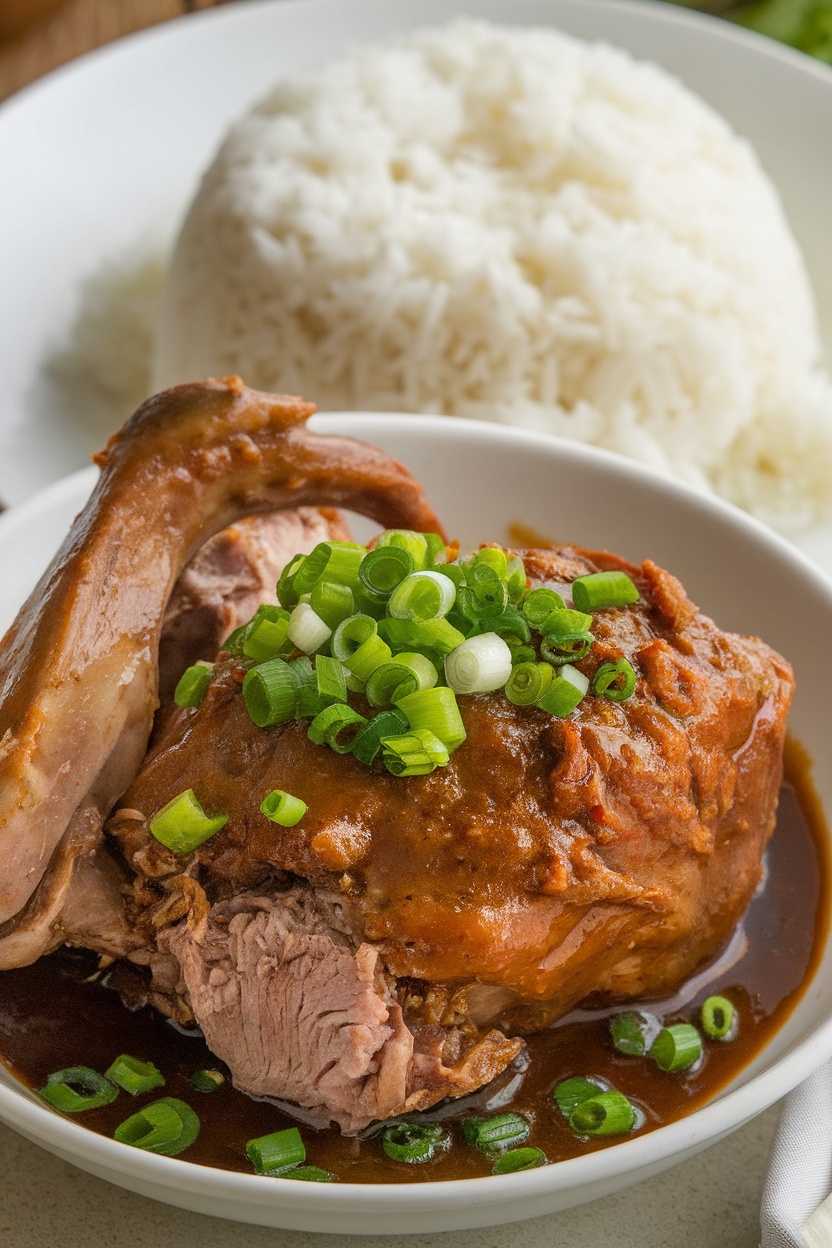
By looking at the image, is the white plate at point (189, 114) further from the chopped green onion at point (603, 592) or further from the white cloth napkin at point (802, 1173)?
the white cloth napkin at point (802, 1173)

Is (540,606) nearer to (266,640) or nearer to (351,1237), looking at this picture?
(266,640)

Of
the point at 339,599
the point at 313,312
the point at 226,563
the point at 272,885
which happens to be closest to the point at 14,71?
the point at 313,312

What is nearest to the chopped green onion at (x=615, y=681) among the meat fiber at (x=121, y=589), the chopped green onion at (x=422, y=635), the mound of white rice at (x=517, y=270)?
the chopped green onion at (x=422, y=635)

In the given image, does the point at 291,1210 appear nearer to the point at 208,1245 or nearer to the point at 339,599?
the point at 208,1245

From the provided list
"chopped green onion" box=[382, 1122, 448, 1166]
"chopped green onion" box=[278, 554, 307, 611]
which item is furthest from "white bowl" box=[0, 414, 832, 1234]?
"chopped green onion" box=[278, 554, 307, 611]

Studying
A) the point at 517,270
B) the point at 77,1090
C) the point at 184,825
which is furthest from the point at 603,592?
the point at 517,270
